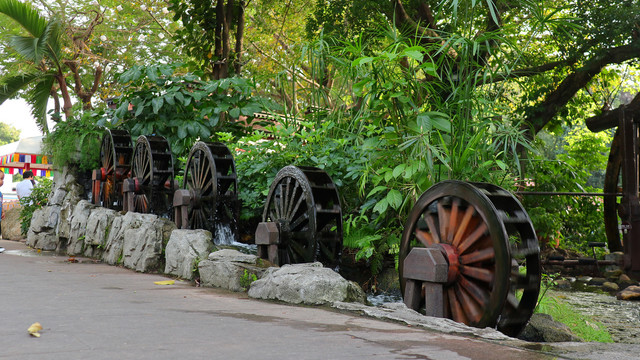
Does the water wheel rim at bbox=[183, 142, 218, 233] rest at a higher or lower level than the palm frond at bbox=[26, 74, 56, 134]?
lower

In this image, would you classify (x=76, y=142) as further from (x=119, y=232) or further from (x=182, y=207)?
(x=182, y=207)

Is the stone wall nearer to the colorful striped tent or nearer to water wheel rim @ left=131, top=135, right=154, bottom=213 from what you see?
water wheel rim @ left=131, top=135, right=154, bottom=213

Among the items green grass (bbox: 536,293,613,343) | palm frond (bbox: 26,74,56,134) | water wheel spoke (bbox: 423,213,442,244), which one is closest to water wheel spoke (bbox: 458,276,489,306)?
water wheel spoke (bbox: 423,213,442,244)

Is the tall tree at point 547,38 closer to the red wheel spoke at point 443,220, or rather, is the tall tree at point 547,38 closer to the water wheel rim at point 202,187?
the water wheel rim at point 202,187

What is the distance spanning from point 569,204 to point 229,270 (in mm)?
11358

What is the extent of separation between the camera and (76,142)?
1330 centimetres

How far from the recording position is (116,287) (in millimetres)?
6473

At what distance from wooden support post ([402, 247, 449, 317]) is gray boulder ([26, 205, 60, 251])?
10.1 m

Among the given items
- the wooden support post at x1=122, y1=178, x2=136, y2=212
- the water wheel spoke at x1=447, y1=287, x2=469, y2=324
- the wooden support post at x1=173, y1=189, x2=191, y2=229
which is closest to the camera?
the water wheel spoke at x1=447, y1=287, x2=469, y2=324

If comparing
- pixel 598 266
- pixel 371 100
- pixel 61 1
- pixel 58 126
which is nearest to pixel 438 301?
pixel 371 100

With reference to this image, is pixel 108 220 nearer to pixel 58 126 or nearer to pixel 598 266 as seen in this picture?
pixel 58 126

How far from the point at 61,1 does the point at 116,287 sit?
18.7 metres

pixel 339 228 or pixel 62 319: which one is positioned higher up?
pixel 339 228

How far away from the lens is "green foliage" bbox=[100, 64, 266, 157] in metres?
11.6
